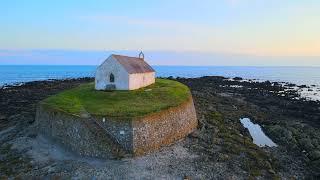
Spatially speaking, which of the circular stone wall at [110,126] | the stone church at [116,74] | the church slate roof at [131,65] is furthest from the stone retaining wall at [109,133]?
the church slate roof at [131,65]

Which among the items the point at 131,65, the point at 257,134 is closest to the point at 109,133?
the point at 131,65

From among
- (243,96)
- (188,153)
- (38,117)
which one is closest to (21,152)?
(38,117)

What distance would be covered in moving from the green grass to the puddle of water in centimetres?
686

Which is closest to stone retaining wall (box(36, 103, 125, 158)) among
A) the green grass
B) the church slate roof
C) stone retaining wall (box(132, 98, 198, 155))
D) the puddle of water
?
the green grass

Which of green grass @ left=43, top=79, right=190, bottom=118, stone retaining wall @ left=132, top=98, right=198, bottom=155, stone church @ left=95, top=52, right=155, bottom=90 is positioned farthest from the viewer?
stone church @ left=95, top=52, right=155, bottom=90

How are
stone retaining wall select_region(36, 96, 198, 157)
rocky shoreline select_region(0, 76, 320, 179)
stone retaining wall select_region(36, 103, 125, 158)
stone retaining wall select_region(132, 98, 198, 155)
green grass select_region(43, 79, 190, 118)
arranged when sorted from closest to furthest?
rocky shoreline select_region(0, 76, 320, 179)
stone retaining wall select_region(36, 103, 125, 158)
stone retaining wall select_region(36, 96, 198, 157)
stone retaining wall select_region(132, 98, 198, 155)
green grass select_region(43, 79, 190, 118)

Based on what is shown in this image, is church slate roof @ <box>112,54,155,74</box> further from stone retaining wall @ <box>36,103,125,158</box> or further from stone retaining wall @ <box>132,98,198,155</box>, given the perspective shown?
stone retaining wall @ <box>36,103,125,158</box>

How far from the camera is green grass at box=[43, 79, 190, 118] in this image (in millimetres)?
26656

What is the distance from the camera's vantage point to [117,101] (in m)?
30.0

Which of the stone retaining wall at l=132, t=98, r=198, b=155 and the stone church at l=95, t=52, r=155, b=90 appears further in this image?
the stone church at l=95, t=52, r=155, b=90

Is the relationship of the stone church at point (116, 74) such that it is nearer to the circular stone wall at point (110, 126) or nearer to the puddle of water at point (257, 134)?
Answer: the circular stone wall at point (110, 126)

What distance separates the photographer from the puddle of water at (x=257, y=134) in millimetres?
32875

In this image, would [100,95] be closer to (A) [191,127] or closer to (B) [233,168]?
(A) [191,127]

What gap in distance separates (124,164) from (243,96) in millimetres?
39402
